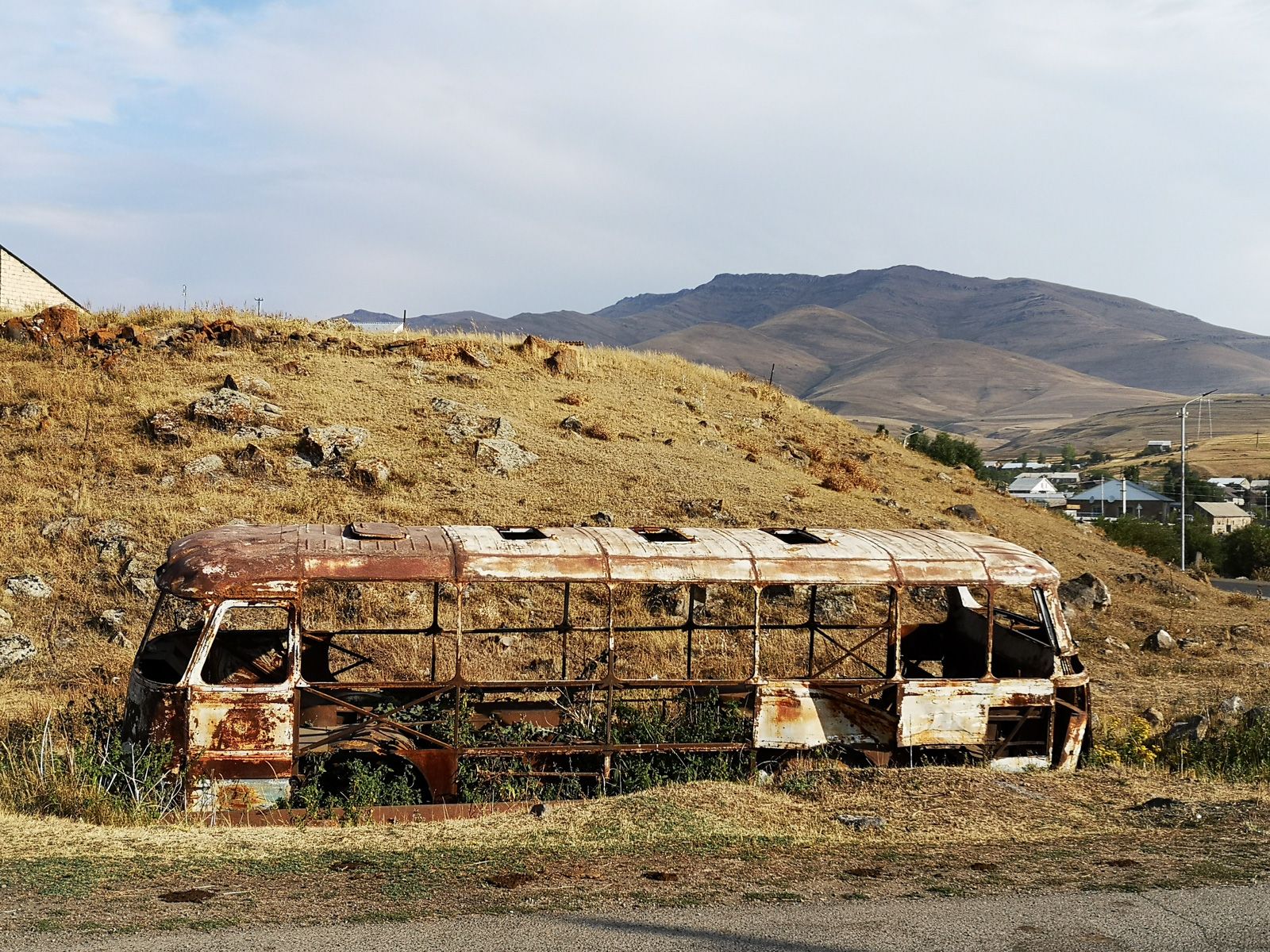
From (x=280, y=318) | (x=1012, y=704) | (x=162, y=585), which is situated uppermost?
→ (x=280, y=318)

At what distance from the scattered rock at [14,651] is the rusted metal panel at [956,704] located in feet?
38.5

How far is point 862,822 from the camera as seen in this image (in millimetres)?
8734

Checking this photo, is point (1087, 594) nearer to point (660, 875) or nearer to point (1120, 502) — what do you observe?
point (660, 875)

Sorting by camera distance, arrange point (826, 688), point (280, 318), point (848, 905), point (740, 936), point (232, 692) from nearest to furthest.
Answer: point (740, 936)
point (848, 905)
point (232, 692)
point (826, 688)
point (280, 318)

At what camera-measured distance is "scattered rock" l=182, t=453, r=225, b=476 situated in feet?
69.9

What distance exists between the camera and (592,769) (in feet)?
32.4

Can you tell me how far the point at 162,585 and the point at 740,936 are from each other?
5470 millimetres

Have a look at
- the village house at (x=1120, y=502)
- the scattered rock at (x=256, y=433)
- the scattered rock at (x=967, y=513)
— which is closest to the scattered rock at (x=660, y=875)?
the scattered rock at (x=256, y=433)

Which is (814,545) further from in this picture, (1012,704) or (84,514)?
(84,514)

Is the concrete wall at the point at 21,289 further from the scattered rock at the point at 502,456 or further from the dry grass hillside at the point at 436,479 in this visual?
the scattered rock at the point at 502,456

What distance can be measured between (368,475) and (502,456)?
2921mm

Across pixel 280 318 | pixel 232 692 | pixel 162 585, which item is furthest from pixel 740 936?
pixel 280 318

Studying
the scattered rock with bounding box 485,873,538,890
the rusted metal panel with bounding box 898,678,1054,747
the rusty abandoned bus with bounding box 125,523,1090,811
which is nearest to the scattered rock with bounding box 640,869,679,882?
the scattered rock with bounding box 485,873,538,890

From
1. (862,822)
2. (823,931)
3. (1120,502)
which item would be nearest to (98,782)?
(823,931)
